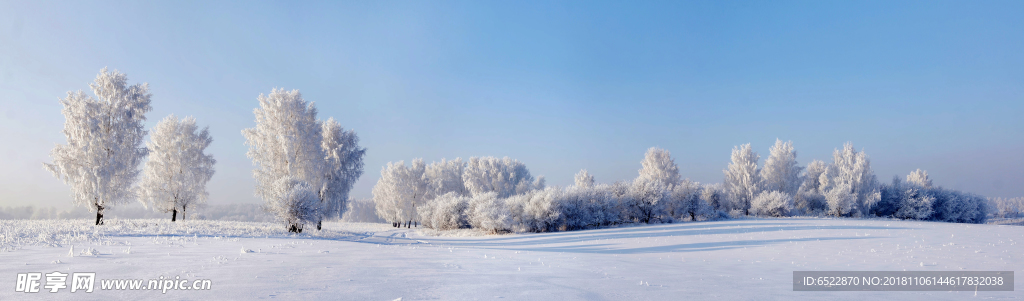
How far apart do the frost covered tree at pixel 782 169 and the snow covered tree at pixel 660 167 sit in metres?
11.6

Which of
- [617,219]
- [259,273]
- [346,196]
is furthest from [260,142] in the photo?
[617,219]

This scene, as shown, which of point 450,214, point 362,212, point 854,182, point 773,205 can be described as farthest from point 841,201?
point 362,212

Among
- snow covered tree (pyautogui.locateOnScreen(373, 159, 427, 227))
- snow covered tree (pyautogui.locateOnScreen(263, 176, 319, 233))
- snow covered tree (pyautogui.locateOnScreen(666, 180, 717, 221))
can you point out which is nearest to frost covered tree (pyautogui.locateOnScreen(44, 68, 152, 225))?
snow covered tree (pyautogui.locateOnScreen(263, 176, 319, 233))

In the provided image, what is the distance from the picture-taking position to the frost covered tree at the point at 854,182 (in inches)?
1631

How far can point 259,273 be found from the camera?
498 centimetres

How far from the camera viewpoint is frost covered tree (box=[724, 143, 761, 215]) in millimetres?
47719

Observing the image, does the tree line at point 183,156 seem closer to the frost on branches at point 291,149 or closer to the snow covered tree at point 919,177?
the frost on branches at point 291,149

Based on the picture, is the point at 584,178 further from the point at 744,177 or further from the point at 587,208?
the point at 587,208

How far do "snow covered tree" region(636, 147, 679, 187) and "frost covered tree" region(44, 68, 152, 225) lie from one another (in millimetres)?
44153

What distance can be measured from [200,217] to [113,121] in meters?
10.8

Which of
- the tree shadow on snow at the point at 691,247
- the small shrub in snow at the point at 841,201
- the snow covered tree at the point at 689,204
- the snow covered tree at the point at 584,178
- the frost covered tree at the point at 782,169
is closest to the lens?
the tree shadow on snow at the point at 691,247

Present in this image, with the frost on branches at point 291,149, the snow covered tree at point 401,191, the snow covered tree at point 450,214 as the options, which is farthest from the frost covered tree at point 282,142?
the snow covered tree at point 401,191

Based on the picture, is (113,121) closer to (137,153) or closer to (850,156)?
(137,153)

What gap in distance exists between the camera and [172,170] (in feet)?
84.4
